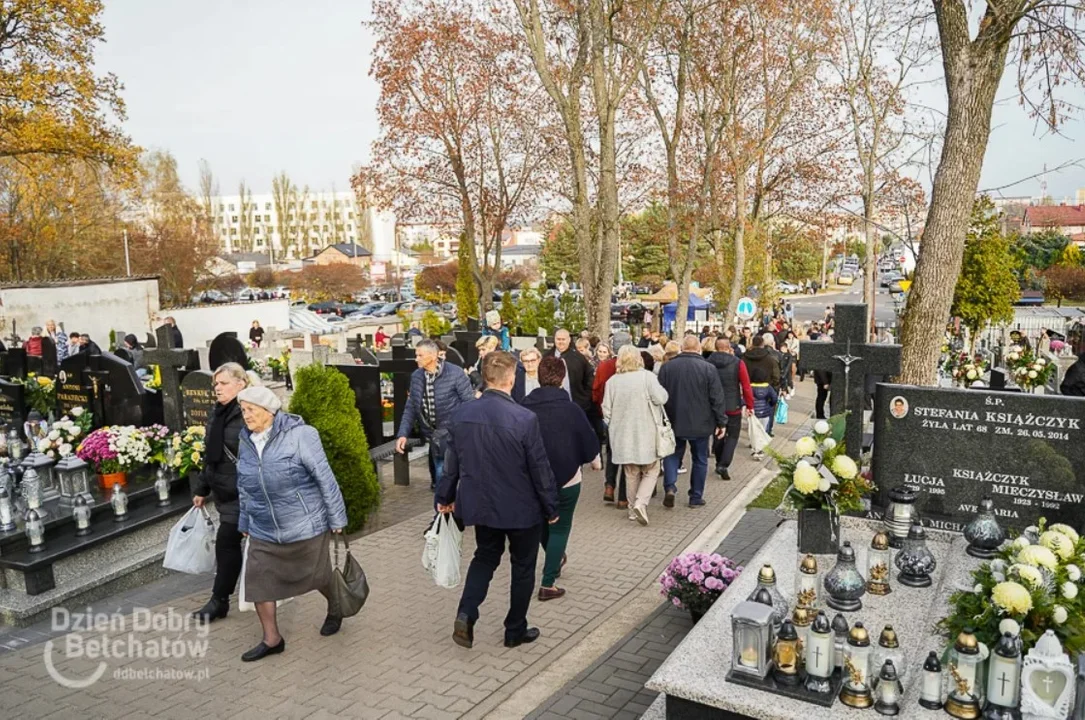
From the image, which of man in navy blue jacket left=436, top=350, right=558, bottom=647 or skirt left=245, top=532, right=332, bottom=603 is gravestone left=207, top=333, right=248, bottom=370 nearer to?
skirt left=245, top=532, right=332, bottom=603

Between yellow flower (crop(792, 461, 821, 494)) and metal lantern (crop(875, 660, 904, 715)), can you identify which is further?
yellow flower (crop(792, 461, 821, 494))

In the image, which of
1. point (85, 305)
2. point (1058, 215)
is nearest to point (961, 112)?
point (85, 305)

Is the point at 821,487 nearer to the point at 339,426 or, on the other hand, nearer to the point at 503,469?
the point at 503,469

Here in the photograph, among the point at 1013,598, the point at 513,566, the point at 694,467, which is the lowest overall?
the point at 694,467

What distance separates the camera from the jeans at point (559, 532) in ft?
20.0

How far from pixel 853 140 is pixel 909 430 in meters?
20.6

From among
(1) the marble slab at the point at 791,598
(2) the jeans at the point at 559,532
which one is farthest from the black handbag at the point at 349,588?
(1) the marble slab at the point at 791,598

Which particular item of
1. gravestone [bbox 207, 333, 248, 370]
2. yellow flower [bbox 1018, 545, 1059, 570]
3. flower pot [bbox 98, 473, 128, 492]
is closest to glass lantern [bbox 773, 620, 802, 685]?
yellow flower [bbox 1018, 545, 1059, 570]

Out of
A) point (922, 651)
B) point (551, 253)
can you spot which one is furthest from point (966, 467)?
point (551, 253)

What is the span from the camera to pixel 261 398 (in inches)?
191

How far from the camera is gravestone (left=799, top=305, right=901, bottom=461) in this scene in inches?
276

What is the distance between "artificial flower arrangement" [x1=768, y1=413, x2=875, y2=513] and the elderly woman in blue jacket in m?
3.05

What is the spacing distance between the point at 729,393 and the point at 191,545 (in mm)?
6555

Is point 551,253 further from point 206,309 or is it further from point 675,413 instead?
point 675,413
